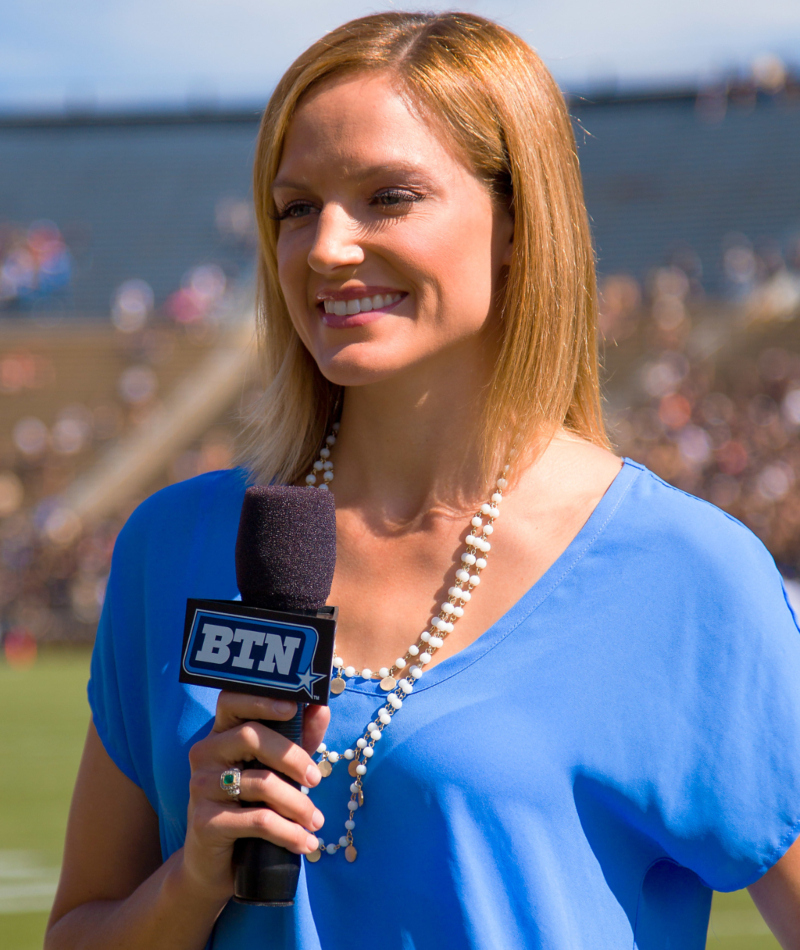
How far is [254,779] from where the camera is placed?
4.16ft

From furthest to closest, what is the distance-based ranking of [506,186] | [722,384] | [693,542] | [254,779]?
[722,384] < [506,186] < [693,542] < [254,779]

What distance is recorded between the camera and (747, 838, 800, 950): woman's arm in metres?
1.44

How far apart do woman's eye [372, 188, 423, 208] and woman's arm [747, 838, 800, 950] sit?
852 mm

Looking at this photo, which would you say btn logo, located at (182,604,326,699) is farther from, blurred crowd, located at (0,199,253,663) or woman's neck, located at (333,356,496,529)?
blurred crowd, located at (0,199,253,663)

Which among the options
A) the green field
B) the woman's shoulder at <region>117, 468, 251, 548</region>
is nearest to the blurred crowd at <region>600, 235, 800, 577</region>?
the green field

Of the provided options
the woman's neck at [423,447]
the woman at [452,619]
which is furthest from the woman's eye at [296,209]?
the woman's neck at [423,447]

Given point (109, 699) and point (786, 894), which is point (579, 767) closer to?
point (786, 894)

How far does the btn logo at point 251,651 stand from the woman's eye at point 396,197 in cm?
53

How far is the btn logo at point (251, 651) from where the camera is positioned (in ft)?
4.15

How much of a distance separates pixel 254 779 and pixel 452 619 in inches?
14.7

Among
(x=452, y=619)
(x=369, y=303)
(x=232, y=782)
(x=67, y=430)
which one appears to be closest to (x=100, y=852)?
(x=232, y=782)

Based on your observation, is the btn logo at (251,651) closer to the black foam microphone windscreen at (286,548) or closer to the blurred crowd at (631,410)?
the black foam microphone windscreen at (286,548)

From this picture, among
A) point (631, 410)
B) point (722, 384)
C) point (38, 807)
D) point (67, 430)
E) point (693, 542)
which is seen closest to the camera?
point (693, 542)

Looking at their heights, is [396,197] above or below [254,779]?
above
